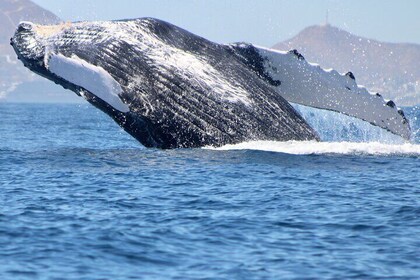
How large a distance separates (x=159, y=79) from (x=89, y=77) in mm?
1213

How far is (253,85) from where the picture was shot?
15750mm

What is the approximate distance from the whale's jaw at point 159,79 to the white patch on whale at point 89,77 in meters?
0.02

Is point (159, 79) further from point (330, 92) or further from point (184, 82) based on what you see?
point (330, 92)

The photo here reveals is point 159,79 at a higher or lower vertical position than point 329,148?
higher

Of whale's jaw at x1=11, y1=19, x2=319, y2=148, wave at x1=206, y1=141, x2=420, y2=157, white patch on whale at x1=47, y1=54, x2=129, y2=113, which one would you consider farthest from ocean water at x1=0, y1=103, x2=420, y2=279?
white patch on whale at x1=47, y1=54, x2=129, y2=113

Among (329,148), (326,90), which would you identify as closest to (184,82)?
(326,90)

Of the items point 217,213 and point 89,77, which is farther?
point 89,77

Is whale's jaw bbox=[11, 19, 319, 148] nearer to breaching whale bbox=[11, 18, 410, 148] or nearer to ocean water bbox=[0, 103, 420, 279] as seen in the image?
breaching whale bbox=[11, 18, 410, 148]

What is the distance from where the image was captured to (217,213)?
1158cm

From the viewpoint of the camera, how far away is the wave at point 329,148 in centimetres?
1586

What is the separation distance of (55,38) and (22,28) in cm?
66

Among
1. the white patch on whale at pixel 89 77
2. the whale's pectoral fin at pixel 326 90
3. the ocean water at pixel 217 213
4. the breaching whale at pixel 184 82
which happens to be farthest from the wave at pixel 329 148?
the white patch on whale at pixel 89 77

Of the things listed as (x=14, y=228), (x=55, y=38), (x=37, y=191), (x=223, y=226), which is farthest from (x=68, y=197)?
(x=55, y=38)

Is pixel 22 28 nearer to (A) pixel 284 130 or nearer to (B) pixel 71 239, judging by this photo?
(A) pixel 284 130
